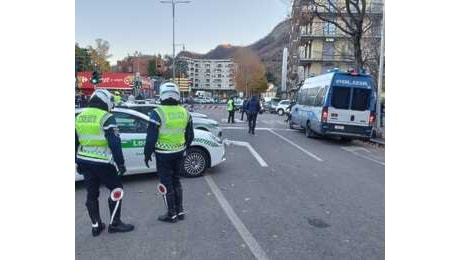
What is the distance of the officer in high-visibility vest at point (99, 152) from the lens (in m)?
4.31

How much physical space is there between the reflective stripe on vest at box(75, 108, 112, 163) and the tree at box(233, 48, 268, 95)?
255ft

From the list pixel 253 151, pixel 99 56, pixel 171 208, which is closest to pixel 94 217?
pixel 171 208

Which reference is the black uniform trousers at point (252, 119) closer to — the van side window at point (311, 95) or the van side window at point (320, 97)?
the van side window at point (311, 95)

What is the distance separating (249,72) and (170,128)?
81012 millimetres

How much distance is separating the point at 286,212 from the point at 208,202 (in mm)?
1258

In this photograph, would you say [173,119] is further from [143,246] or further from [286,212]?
[286,212]

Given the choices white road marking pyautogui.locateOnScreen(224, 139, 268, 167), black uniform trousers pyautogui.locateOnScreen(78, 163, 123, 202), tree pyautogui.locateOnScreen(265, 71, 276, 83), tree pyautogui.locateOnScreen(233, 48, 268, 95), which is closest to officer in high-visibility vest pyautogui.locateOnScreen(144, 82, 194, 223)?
black uniform trousers pyautogui.locateOnScreen(78, 163, 123, 202)

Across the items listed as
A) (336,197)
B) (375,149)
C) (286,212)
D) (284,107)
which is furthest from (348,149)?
(284,107)

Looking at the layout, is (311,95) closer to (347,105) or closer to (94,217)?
(347,105)

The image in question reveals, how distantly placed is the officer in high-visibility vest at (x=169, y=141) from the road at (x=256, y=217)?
323mm

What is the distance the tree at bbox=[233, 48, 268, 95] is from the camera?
83.2 meters

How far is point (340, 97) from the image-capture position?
44.8 feet

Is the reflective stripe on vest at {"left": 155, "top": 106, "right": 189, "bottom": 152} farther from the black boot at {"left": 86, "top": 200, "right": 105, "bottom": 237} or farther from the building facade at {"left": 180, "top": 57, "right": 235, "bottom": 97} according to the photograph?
the building facade at {"left": 180, "top": 57, "right": 235, "bottom": 97}

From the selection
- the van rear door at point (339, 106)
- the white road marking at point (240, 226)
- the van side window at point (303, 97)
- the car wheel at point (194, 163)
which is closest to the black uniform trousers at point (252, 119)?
the van side window at point (303, 97)
